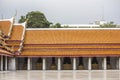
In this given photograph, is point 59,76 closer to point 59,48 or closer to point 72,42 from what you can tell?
point 59,48

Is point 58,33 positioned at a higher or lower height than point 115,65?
higher

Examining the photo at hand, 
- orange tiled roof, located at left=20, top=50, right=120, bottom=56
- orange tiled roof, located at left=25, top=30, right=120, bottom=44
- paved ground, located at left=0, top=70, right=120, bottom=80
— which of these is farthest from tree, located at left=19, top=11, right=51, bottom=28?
paved ground, located at left=0, top=70, right=120, bottom=80

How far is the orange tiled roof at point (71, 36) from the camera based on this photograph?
59625 mm

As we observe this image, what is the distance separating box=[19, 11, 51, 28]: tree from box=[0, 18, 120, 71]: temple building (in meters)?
38.7

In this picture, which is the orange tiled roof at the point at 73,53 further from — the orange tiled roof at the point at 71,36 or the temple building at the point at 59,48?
the orange tiled roof at the point at 71,36

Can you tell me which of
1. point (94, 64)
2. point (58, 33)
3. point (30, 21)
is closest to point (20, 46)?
point (58, 33)

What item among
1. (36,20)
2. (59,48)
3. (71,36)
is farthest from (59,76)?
(36,20)

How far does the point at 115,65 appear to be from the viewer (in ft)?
197

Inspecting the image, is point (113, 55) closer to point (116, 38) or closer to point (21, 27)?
point (116, 38)

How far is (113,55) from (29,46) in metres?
11.7

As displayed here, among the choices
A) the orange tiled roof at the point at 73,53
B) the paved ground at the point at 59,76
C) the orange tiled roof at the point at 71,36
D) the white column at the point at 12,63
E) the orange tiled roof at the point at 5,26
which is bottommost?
the white column at the point at 12,63

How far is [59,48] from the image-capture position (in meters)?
58.5

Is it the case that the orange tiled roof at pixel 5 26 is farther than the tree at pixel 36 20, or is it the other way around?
the tree at pixel 36 20

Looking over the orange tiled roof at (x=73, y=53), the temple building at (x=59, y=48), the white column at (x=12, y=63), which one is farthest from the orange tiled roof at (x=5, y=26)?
the orange tiled roof at (x=73, y=53)
